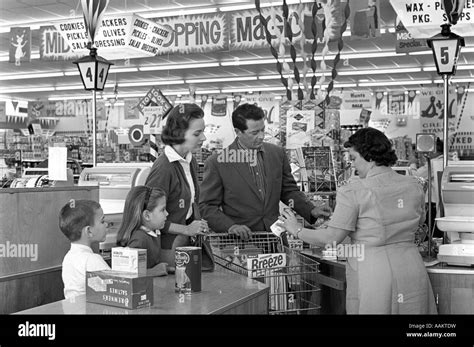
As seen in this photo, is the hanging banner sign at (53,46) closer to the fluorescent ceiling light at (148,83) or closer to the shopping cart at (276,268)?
the shopping cart at (276,268)

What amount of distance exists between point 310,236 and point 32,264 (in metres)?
1.42

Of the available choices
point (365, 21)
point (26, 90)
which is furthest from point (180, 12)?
A: point (26, 90)

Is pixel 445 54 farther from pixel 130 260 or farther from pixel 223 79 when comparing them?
pixel 223 79

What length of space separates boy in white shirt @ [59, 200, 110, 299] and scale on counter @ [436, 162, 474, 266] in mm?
1791

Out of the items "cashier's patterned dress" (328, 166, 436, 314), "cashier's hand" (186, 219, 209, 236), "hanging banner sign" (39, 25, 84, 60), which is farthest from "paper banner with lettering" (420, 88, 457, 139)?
"cashier's hand" (186, 219, 209, 236)

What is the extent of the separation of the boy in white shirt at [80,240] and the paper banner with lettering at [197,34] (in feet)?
21.5

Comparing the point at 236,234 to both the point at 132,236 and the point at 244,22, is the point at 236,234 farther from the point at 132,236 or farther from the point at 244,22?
the point at 244,22

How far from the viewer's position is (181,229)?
111 inches

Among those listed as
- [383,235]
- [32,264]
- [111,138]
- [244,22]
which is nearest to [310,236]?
[383,235]

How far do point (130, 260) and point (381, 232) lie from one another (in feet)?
4.02

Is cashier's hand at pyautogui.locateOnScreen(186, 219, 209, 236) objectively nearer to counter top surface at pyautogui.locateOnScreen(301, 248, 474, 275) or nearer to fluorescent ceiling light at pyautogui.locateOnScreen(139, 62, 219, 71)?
counter top surface at pyautogui.locateOnScreen(301, 248, 474, 275)
